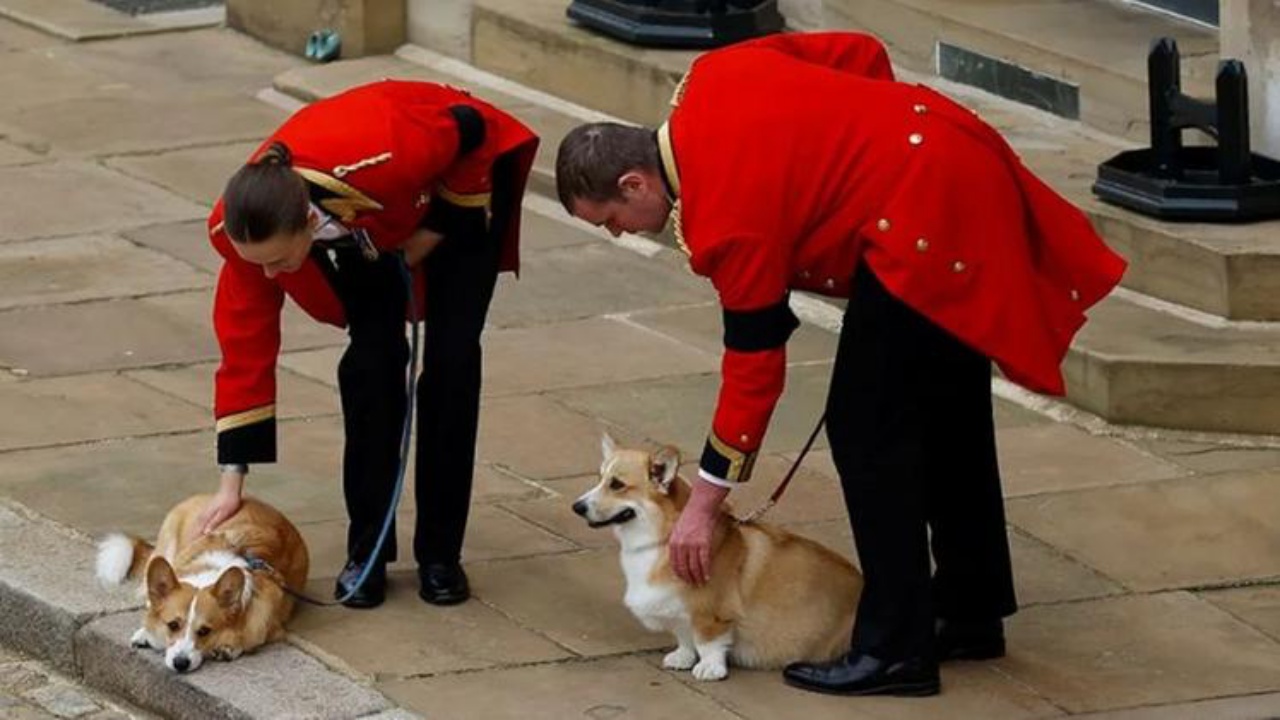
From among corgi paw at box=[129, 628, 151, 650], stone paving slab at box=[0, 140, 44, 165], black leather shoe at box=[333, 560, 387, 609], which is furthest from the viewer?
stone paving slab at box=[0, 140, 44, 165]

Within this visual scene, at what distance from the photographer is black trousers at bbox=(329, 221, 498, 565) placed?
7477mm

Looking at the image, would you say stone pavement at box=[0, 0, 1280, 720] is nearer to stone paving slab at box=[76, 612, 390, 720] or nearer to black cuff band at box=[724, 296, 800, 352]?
stone paving slab at box=[76, 612, 390, 720]

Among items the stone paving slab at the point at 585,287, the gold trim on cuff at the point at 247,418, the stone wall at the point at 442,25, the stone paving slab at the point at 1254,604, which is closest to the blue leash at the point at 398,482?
the gold trim on cuff at the point at 247,418

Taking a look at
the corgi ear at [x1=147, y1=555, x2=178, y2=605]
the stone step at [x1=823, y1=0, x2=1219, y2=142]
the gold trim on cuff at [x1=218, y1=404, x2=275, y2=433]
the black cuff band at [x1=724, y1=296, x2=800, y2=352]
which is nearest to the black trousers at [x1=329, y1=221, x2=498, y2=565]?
the gold trim on cuff at [x1=218, y1=404, x2=275, y2=433]

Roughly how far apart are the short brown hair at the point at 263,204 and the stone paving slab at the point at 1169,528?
2.57 m

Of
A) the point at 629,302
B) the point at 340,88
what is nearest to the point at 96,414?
the point at 629,302

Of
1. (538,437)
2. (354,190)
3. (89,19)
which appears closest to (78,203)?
(89,19)

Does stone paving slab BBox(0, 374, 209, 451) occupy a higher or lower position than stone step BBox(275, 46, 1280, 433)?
lower

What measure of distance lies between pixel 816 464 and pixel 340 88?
4.59 meters

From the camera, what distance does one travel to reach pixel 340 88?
13.0 metres

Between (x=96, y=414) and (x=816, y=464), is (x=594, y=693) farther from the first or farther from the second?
(x=96, y=414)

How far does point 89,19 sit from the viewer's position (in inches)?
578

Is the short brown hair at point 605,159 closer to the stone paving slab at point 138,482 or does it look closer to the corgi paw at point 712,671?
the corgi paw at point 712,671

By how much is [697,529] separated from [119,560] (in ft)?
5.41
